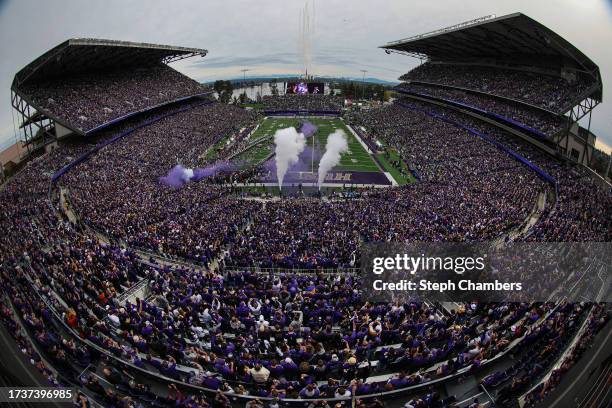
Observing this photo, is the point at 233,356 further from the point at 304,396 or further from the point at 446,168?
the point at 446,168

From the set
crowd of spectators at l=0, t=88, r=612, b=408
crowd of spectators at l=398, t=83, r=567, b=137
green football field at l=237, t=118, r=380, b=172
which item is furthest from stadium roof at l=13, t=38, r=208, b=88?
crowd of spectators at l=398, t=83, r=567, b=137

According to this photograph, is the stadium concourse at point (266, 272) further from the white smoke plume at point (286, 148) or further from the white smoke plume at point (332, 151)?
the white smoke plume at point (332, 151)

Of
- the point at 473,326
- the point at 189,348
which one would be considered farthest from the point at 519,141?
the point at 189,348

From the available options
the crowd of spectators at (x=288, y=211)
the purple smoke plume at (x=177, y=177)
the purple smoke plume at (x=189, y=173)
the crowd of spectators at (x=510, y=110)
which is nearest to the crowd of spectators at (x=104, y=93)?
the crowd of spectators at (x=288, y=211)

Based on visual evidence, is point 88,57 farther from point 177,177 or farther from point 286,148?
point 286,148

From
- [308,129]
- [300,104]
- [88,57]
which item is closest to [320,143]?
[308,129]

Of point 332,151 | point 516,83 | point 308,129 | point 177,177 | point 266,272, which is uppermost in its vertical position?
point 516,83

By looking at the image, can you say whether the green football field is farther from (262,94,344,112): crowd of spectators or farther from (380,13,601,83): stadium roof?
(380,13,601,83): stadium roof
